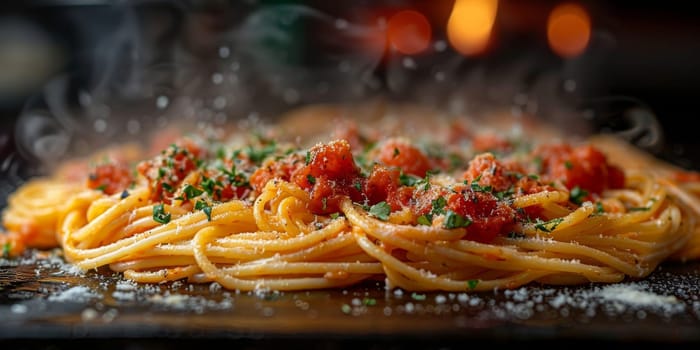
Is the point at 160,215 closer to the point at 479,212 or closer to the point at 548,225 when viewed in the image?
the point at 479,212

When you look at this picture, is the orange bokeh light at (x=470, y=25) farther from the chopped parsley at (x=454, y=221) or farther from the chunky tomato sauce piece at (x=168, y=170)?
the chopped parsley at (x=454, y=221)

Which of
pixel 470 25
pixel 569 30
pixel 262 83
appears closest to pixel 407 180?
pixel 262 83

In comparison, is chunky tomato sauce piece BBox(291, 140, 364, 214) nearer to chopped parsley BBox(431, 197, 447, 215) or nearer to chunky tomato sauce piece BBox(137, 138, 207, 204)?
chopped parsley BBox(431, 197, 447, 215)

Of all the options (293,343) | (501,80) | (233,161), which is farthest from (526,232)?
(501,80)

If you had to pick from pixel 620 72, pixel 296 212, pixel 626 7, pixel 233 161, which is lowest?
pixel 296 212

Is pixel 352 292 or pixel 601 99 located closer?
pixel 352 292

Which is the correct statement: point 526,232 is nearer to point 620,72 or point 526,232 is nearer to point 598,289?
point 598,289
